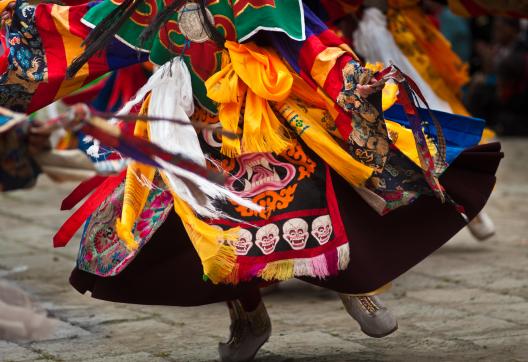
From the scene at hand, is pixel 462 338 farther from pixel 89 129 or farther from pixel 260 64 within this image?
pixel 89 129

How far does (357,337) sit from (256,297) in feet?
1.70

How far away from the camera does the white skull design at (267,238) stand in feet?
10.6

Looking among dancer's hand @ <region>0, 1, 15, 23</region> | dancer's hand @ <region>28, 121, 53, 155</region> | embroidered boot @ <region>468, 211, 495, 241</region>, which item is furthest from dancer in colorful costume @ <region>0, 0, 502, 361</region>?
dancer's hand @ <region>28, 121, 53, 155</region>

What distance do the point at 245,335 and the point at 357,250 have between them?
541 mm

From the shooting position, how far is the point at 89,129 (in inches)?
101

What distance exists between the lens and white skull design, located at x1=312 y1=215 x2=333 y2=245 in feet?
10.8

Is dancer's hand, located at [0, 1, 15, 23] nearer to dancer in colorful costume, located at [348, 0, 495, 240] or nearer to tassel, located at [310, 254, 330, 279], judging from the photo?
tassel, located at [310, 254, 330, 279]

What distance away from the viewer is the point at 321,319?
4.33 meters

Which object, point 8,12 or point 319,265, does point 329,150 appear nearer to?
point 319,265

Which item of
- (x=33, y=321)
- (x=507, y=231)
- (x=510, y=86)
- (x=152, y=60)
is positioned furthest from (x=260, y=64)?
(x=510, y=86)

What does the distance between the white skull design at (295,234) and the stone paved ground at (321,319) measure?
23.1 inches

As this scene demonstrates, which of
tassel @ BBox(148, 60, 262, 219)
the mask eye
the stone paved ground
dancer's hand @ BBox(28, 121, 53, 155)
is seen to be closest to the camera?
tassel @ BBox(148, 60, 262, 219)

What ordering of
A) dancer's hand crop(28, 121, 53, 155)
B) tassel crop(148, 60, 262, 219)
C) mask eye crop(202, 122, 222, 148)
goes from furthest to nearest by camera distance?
dancer's hand crop(28, 121, 53, 155)
mask eye crop(202, 122, 222, 148)
tassel crop(148, 60, 262, 219)

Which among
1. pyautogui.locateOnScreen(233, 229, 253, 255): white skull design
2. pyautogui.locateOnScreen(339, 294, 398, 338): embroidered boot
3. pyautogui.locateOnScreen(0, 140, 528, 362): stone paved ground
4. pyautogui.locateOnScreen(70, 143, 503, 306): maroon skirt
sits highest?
pyautogui.locateOnScreen(233, 229, 253, 255): white skull design
